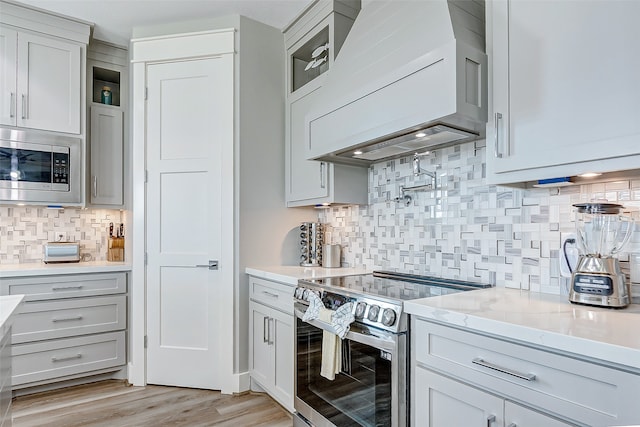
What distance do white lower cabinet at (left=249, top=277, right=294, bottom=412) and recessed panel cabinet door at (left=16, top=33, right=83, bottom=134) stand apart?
1.95 m

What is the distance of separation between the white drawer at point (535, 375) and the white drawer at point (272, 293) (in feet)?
3.49

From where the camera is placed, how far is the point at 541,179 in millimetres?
1434

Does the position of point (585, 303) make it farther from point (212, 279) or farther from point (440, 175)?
point (212, 279)

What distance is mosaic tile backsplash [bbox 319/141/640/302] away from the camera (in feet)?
5.48

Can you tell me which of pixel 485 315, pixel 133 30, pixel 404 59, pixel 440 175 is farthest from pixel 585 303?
pixel 133 30

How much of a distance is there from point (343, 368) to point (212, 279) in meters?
1.37

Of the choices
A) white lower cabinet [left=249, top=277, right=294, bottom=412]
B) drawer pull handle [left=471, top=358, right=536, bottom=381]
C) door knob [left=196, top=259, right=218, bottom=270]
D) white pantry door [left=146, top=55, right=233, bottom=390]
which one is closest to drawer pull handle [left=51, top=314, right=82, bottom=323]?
white pantry door [left=146, top=55, right=233, bottom=390]

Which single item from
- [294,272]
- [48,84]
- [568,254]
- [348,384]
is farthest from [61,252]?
[568,254]

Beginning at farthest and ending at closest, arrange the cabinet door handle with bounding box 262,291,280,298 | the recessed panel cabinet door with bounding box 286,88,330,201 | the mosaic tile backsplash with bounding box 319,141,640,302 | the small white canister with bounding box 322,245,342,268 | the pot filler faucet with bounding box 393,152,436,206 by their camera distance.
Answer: the small white canister with bounding box 322,245,342,268 → the recessed panel cabinet door with bounding box 286,88,330,201 → the cabinet door handle with bounding box 262,291,280,298 → the pot filler faucet with bounding box 393,152,436,206 → the mosaic tile backsplash with bounding box 319,141,640,302

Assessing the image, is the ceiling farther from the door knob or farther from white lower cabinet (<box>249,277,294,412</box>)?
white lower cabinet (<box>249,277,294,412</box>)

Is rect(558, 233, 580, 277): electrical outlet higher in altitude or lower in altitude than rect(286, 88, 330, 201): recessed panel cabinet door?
lower

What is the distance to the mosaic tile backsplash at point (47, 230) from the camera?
3102mm

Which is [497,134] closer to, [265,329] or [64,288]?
[265,329]

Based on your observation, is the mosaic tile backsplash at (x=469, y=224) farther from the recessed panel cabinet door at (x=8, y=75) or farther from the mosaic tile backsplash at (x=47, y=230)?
the recessed panel cabinet door at (x=8, y=75)
